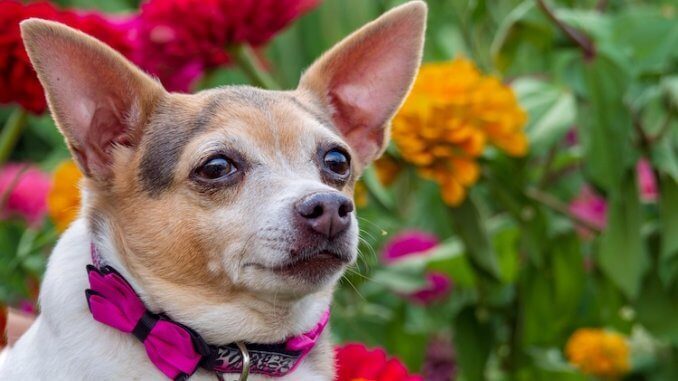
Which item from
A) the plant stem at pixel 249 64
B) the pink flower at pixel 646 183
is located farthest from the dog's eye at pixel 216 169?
the pink flower at pixel 646 183

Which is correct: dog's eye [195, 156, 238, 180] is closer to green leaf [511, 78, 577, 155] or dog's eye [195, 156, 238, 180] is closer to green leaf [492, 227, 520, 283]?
green leaf [511, 78, 577, 155]

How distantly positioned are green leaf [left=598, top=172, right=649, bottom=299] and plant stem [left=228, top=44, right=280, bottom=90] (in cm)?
109

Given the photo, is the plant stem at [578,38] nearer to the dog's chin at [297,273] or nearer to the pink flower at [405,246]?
the pink flower at [405,246]

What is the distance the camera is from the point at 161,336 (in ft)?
7.76

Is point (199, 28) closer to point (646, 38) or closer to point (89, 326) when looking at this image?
point (89, 326)

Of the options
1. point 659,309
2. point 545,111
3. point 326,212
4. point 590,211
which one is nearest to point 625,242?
point 659,309

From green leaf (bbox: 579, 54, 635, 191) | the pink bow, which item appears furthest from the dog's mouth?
green leaf (bbox: 579, 54, 635, 191)

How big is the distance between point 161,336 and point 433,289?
1822 mm

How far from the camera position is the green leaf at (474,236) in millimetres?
3561

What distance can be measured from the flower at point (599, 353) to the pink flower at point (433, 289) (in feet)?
1.53

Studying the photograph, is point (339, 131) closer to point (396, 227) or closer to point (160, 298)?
point (160, 298)

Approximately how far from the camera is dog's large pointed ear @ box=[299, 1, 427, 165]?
2.83 meters

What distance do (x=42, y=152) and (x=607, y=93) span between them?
172 inches

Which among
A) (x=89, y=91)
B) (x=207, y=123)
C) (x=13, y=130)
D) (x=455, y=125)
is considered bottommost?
(x=455, y=125)
